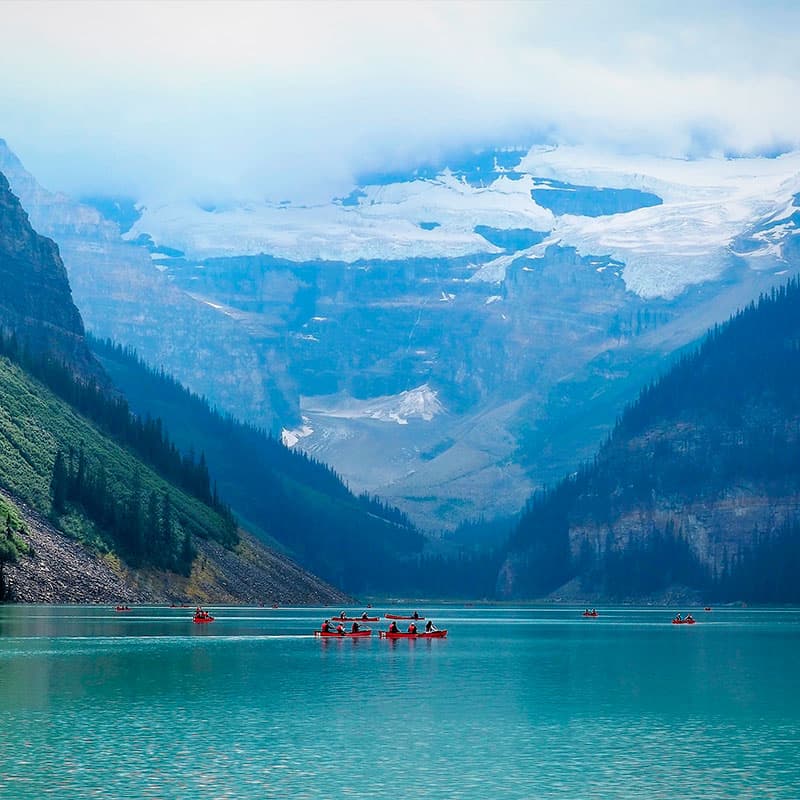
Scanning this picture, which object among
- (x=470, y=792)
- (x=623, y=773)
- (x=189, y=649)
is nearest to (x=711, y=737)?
(x=623, y=773)

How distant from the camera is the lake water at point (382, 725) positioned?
7806 cm

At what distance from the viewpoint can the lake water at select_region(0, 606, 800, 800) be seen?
78.1 metres

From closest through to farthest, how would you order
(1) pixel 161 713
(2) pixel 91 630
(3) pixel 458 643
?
1. (1) pixel 161 713
2. (2) pixel 91 630
3. (3) pixel 458 643

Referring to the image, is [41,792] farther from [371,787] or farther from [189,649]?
[189,649]

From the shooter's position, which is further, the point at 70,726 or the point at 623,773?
the point at 70,726

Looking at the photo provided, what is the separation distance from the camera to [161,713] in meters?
101

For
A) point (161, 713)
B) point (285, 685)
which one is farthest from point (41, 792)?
point (285, 685)

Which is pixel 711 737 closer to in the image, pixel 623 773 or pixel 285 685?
pixel 623 773

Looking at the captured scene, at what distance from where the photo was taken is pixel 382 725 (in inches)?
3878

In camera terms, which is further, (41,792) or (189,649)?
(189,649)

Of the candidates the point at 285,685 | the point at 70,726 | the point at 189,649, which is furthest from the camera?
the point at 189,649

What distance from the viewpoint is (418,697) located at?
115938 millimetres

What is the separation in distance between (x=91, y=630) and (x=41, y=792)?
109 m

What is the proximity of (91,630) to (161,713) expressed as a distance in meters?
82.5
